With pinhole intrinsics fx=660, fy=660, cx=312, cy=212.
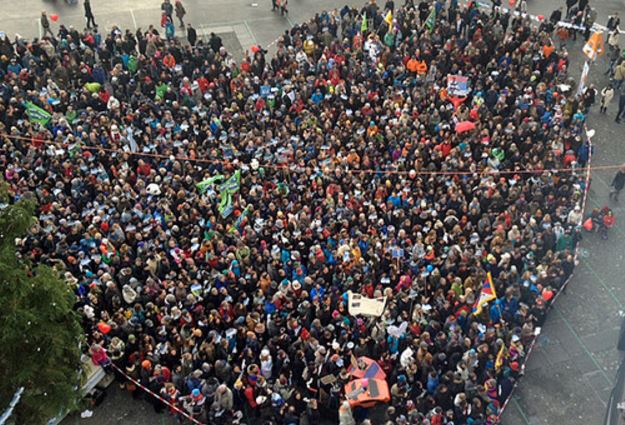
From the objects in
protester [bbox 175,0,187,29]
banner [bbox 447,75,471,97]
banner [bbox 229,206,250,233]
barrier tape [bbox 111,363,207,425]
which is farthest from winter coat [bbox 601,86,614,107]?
barrier tape [bbox 111,363,207,425]

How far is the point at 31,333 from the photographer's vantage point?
1030 centimetres

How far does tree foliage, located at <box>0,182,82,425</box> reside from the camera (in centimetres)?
993

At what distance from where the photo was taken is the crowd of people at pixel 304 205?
15836mm

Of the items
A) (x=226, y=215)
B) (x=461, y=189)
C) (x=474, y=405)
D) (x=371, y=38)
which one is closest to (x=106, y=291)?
(x=226, y=215)

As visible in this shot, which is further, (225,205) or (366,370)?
(225,205)

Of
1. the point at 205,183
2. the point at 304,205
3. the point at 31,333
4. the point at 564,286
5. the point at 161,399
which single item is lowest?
the point at 564,286

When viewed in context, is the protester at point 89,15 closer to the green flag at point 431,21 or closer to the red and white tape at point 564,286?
the green flag at point 431,21

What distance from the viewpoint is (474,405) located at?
14.7 metres

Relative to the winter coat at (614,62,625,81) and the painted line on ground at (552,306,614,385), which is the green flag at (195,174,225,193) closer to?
the painted line on ground at (552,306,614,385)

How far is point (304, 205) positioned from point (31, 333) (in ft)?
35.7

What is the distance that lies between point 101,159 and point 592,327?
16.0 m

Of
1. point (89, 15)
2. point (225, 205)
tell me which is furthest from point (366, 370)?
point (89, 15)

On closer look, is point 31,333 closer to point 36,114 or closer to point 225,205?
point 225,205

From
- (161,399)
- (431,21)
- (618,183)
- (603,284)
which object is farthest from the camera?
(431,21)
